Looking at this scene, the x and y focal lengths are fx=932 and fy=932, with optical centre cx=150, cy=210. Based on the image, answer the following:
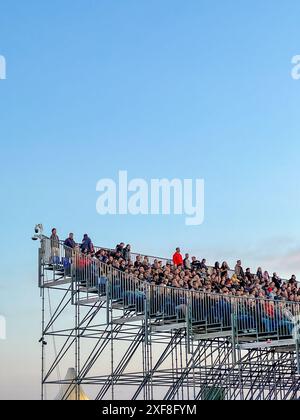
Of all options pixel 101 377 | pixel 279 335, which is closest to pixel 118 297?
pixel 101 377

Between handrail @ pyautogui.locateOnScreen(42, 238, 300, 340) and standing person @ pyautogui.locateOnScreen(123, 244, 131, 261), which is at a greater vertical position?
standing person @ pyautogui.locateOnScreen(123, 244, 131, 261)

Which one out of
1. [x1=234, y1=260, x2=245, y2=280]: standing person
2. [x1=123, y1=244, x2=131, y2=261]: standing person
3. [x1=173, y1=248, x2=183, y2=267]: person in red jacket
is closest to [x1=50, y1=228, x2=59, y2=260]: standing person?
[x1=123, y1=244, x2=131, y2=261]: standing person

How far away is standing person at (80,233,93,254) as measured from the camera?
36375mm

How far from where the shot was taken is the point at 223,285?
34.2 metres

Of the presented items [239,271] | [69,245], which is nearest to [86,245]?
[69,245]

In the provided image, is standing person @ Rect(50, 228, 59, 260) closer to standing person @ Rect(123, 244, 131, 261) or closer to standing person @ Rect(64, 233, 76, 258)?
standing person @ Rect(64, 233, 76, 258)

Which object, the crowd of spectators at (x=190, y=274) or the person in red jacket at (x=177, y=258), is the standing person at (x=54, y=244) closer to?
the crowd of spectators at (x=190, y=274)

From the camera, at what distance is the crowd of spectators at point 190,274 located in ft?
111

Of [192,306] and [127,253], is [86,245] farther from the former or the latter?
[192,306]

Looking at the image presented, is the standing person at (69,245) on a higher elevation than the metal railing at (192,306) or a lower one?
higher

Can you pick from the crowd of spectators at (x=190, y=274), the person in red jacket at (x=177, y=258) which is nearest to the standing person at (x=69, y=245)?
the crowd of spectators at (x=190, y=274)

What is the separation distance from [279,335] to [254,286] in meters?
4.94
